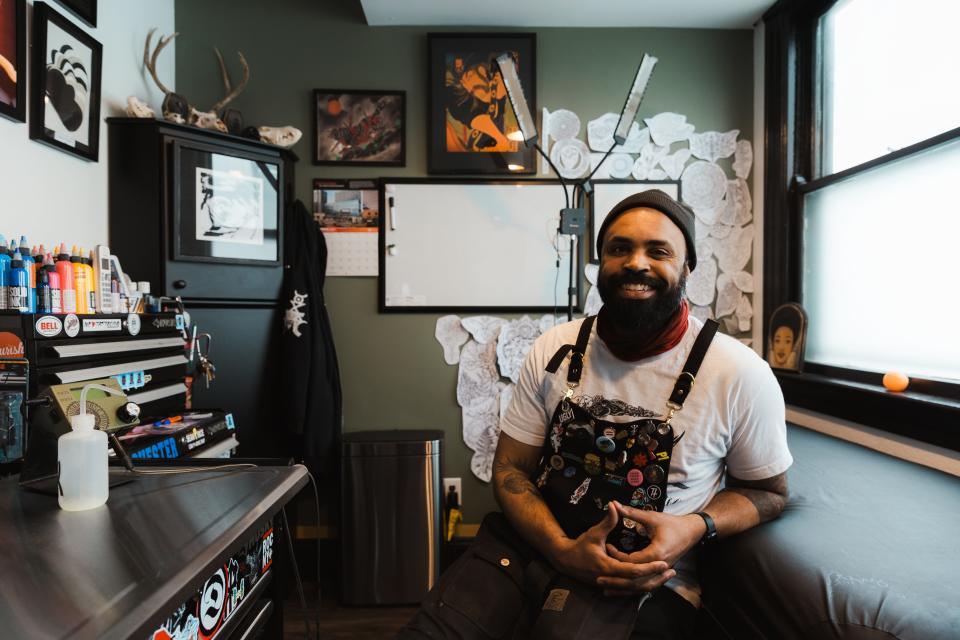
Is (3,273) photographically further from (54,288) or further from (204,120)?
(204,120)

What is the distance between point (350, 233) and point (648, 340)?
1784mm

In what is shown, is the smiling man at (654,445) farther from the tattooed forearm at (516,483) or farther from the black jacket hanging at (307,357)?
the black jacket hanging at (307,357)

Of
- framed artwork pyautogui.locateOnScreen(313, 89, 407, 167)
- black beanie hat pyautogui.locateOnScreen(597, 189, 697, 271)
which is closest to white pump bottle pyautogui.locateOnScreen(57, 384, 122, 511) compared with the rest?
black beanie hat pyautogui.locateOnScreen(597, 189, 697, 271)

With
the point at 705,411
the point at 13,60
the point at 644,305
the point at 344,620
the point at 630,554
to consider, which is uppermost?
the point at 13,60

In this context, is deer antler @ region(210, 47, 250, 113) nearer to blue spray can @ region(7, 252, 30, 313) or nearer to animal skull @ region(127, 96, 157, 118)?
animal skull @ region(127, 96, 157, 118)

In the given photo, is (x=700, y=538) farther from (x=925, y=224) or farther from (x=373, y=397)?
(x=373, y=397)

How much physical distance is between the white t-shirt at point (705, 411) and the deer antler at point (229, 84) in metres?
2.09

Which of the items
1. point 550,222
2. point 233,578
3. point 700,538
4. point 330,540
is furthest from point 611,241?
point 330,540

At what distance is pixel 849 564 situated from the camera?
1.02 meters

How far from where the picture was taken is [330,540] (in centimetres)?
266

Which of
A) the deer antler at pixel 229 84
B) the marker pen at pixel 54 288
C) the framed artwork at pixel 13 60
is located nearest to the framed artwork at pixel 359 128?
the deer antler at pixel 229 84

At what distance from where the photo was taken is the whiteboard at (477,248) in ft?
8.84

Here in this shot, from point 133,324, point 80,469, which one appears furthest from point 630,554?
point 133,324

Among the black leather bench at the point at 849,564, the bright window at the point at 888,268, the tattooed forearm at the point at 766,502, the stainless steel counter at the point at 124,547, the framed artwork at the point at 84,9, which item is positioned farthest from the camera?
the framed artwork at the point at 84,9
